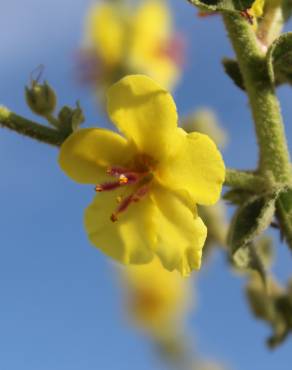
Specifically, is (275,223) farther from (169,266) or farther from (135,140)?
(135,140)

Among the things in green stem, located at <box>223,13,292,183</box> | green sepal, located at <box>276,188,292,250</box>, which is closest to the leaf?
green stem, located at <box>223,13,292,183</box>

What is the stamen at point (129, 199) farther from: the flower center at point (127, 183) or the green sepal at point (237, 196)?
the green sepal at point (237, 196)

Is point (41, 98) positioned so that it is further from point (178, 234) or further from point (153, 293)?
point (153, 293)

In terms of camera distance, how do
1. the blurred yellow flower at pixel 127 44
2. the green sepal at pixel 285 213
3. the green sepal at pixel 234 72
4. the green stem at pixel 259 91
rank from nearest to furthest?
the green sepal at pixel 285 213
the green stem at pixel 259 91
the green sepal at pixel 234 72
the blurred yellow flower at pixel 127 44

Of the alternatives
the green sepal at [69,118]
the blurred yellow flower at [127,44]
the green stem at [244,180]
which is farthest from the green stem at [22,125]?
the blurred yellow flower at [127,44]

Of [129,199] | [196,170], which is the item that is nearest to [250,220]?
[196,170]

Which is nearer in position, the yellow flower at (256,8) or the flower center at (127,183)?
the yellow flower at (256,8)
